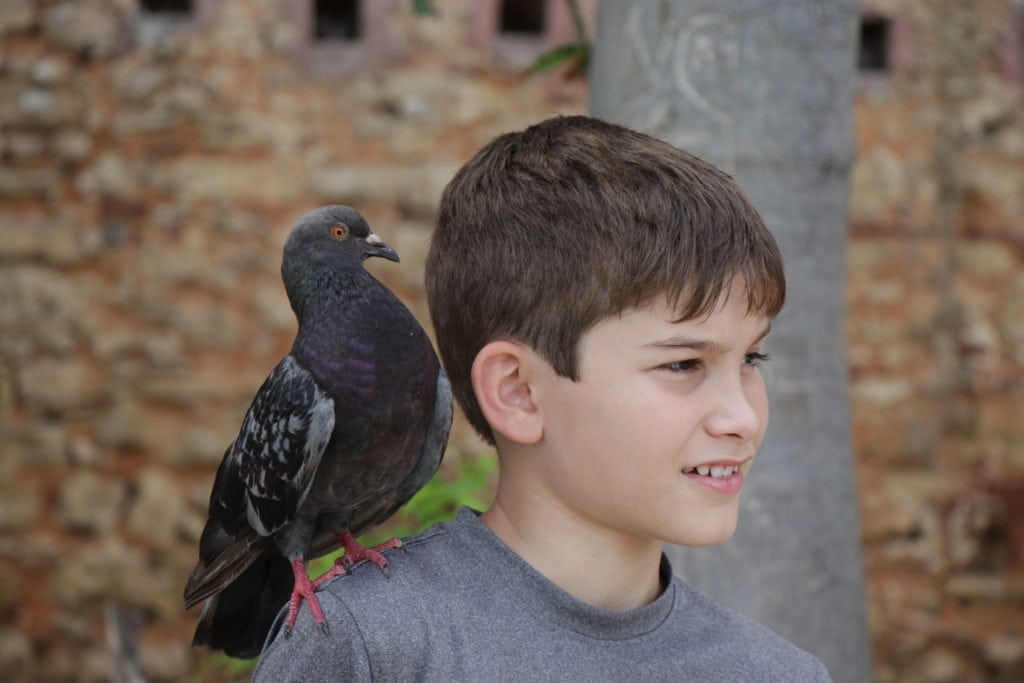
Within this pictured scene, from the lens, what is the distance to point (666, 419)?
1.66 meters

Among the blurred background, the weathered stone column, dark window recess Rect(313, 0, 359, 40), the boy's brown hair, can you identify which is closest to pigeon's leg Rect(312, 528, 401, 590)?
the boy's brown hair

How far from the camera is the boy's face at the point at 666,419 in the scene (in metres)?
1.67

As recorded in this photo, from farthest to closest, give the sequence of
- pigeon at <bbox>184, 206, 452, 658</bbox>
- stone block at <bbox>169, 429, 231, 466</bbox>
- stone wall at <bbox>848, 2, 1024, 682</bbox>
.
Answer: stone wall at <bbox>848, 2, 1024, 682</bbox> < stone block at <bbox>169, 429, 231, 466</bbox> < pigeon at <bbox>184, 206, 452, 658</bbox>

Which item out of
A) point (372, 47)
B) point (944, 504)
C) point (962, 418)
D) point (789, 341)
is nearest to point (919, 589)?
point (944, 504)

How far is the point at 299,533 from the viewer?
1761 mm

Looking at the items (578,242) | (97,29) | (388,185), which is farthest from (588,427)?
(97,29)

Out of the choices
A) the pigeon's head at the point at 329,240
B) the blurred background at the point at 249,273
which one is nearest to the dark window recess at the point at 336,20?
the blurred background at the point at 249,273

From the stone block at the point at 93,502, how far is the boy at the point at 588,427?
3266 mm

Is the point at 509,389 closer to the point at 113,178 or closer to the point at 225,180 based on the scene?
the point at 225,180

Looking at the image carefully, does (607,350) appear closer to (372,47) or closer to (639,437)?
(639,437)

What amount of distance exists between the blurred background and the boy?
2.77 metres

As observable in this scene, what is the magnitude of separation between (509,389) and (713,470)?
0.98ft

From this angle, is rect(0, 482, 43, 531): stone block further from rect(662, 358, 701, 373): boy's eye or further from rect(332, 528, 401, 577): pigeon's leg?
rect(662, 358, 701, 373): boy's eye

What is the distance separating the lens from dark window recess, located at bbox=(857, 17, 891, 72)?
16.4 feet
